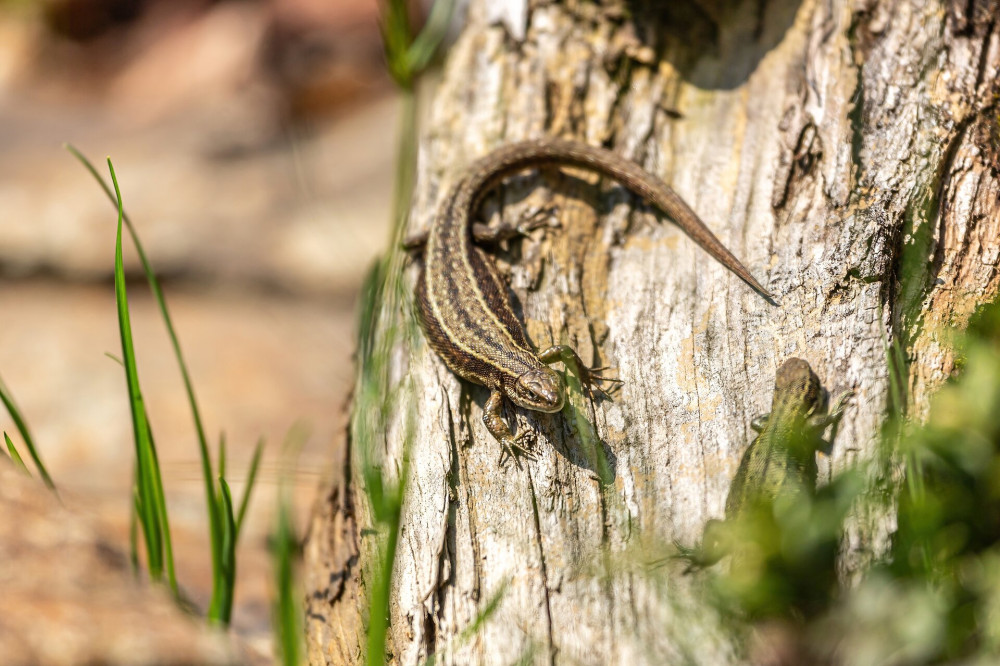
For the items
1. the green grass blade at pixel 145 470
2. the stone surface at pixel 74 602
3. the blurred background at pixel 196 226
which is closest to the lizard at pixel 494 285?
the blurred background at pixel 196 226

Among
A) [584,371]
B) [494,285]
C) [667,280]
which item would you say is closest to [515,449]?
[584,371]

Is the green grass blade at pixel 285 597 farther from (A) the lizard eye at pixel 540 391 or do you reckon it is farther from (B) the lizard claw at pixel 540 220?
(B) the lizard claw at pixel 540 220

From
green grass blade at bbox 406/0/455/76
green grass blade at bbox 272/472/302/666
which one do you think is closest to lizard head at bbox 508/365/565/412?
green grass blade at bbox 272/472/302/666

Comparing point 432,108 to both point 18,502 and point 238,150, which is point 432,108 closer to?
point 18,502

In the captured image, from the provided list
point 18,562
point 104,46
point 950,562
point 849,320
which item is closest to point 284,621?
point 18,562

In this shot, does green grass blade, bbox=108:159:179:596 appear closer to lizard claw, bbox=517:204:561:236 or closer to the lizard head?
the lizard head

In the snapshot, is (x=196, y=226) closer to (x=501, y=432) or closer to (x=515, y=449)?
(x=501, y=432)
